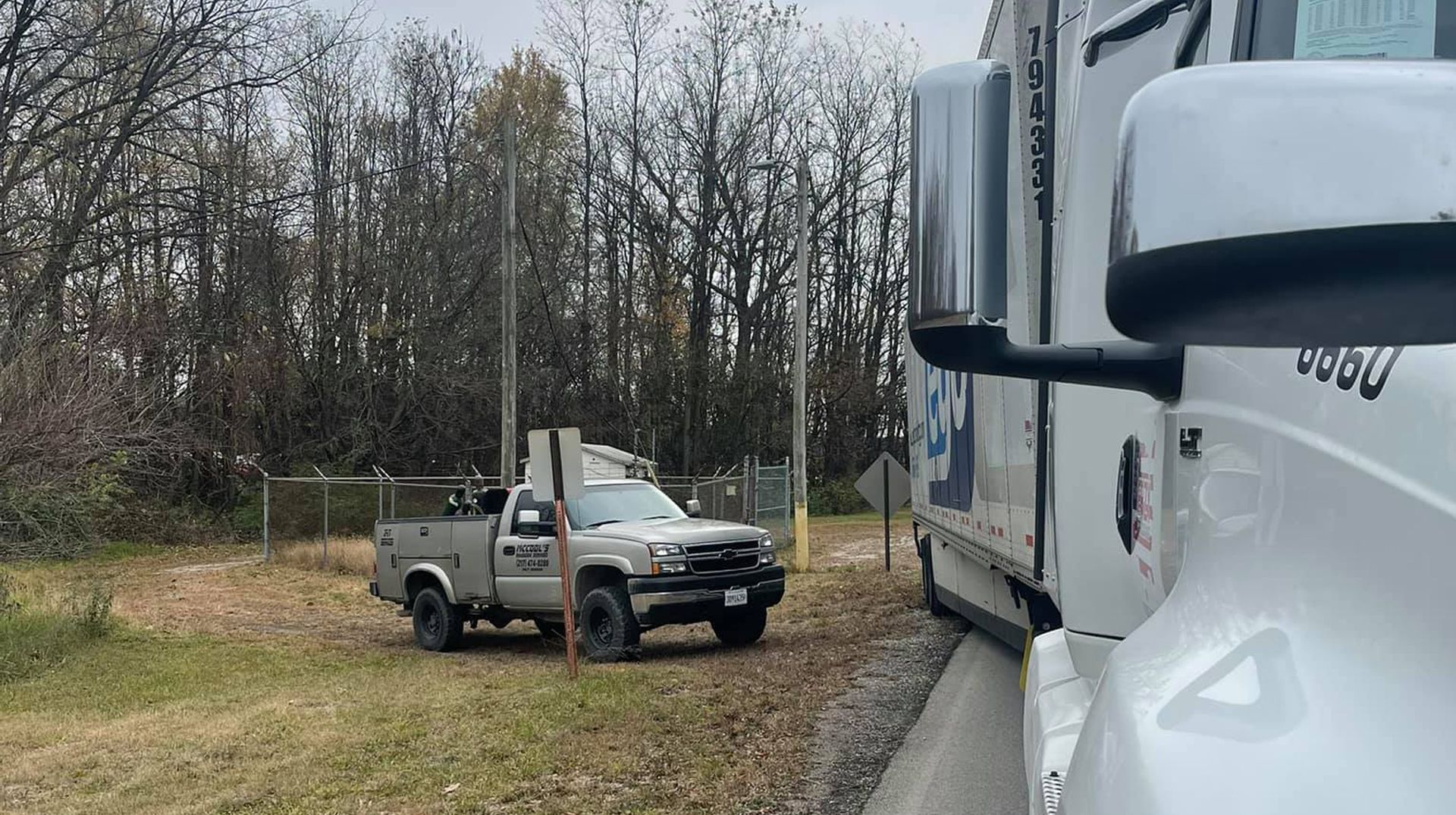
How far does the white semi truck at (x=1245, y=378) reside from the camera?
Answer: 33.9 inches

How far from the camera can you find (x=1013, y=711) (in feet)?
30.5

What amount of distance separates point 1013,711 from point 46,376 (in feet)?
35.4

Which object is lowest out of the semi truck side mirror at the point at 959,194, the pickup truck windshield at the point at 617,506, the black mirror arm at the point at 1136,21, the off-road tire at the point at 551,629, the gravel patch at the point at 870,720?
the off-road tire at the point at 551,629

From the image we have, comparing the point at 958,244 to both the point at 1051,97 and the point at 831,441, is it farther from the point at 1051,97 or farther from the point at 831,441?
the point at 831,441

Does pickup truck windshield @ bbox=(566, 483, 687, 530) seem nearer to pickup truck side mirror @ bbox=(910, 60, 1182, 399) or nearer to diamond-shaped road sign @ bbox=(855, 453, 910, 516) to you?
diamond-shaped road sign @ bbox=(855, 453, 910, 516)

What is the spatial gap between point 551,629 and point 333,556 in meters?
11.5

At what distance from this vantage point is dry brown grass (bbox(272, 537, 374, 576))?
79.9 feet

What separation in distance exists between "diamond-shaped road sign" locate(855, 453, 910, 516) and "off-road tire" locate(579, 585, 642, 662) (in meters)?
8.73

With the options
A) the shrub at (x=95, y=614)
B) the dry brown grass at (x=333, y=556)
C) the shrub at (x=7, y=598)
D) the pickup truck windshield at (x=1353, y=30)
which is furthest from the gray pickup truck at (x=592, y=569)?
the pickup truck windshield at (x=1353, y=30)

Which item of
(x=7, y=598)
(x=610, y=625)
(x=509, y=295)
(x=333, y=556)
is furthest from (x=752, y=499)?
(x=7, y=598)

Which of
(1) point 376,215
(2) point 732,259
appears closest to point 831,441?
(2) point 732,259

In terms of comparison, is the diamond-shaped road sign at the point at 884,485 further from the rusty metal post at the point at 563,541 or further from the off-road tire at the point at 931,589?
the rusty metal post at the point at 563,541

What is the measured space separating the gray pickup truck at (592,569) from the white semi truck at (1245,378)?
30.9 ft

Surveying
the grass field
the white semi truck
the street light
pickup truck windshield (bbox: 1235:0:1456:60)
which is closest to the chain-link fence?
the street light
